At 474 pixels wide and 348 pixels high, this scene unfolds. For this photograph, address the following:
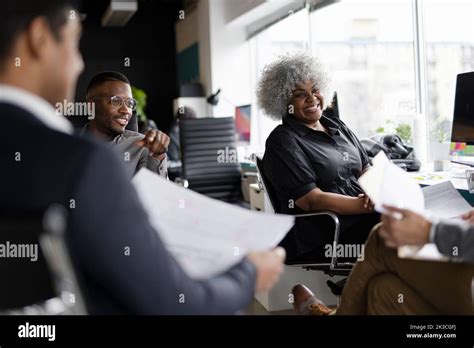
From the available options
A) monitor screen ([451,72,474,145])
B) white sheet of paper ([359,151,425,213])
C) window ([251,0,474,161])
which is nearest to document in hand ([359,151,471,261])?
white sheet of paper ([359,151,425,213])

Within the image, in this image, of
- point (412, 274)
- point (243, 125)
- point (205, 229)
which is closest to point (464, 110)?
point (243, 125)

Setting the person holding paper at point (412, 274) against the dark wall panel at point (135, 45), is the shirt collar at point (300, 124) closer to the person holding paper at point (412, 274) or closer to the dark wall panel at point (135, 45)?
the dark wall panel at point (135, 45)

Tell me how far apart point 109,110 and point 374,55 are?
9.14ft

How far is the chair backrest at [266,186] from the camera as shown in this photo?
1.90m

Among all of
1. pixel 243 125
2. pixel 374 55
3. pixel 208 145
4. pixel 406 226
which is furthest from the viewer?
pixel 374 55

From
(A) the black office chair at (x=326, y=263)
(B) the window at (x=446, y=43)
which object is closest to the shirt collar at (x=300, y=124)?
(A) the black office chair at (x=326, y=263)

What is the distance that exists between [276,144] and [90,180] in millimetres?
1064

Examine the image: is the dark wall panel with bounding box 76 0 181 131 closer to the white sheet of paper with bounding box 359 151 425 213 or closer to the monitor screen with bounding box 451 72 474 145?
the white sheet of paper with bounding box 359 151 425 213

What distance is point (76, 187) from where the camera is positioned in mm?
852

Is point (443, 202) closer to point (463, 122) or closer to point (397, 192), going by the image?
point (397, 192)

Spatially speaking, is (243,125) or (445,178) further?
(243,125)

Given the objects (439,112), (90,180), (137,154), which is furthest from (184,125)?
(90,180)

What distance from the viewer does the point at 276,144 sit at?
6.09 ft

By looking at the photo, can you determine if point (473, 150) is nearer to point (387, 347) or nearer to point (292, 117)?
point (292, 117)
